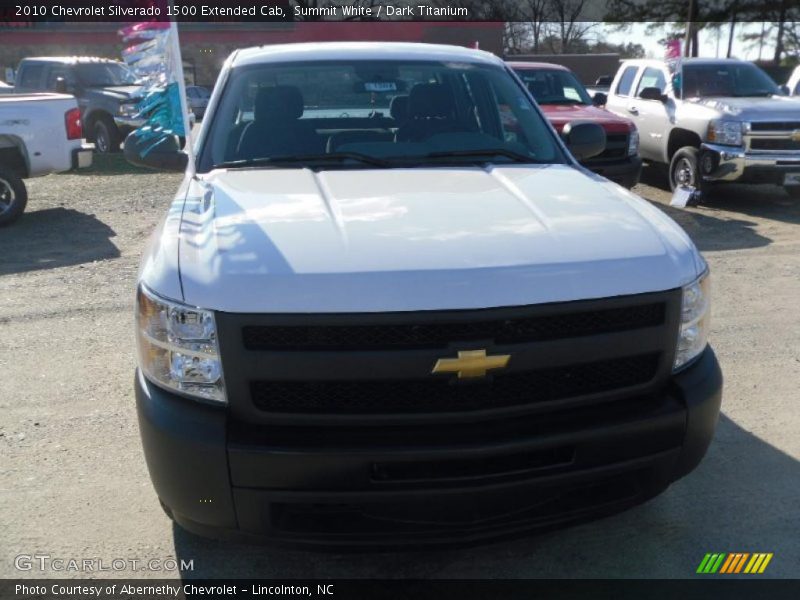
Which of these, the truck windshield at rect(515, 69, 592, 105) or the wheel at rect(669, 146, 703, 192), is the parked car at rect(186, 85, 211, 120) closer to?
the truck windshield at rect(515, 69, 592, 105)

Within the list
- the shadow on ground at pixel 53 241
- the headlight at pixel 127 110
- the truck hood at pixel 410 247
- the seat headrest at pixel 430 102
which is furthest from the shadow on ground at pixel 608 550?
the headlight at pixel 127 110

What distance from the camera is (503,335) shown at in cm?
243

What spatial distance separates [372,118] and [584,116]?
648 cm

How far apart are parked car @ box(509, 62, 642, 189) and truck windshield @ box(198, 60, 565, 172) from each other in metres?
4.57

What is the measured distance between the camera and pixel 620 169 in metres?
9.36

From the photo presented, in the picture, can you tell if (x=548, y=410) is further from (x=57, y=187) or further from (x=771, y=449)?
(x=57, y=187)

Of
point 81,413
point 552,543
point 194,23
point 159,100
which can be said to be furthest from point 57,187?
point 194,23

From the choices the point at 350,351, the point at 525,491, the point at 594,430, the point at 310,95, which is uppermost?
the point at 310,95

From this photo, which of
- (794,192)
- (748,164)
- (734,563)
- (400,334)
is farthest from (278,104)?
(794,192)

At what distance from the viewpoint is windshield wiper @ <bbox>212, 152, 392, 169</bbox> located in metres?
3.62

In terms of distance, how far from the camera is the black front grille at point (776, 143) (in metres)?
9.30

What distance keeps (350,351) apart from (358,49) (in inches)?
98.8

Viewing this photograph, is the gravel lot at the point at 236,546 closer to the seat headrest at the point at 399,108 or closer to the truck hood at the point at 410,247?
the truck hood at the point at 410,247

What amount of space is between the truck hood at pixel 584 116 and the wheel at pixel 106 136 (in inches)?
384
